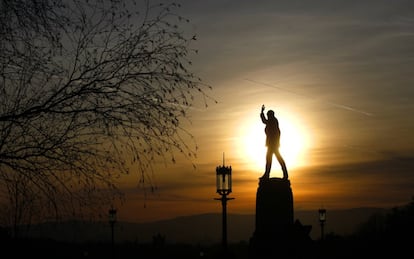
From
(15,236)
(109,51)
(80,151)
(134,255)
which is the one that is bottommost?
(134,255)

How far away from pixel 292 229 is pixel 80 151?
1757 centimetres

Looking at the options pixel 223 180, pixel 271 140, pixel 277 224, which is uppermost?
pixel 271 140

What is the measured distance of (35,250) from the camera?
32.6 feet

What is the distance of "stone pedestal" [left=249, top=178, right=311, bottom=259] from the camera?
78.0 ft

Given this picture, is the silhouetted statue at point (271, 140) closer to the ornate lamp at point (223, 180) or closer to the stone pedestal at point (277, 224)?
the stone pedestal at point (277, 224)

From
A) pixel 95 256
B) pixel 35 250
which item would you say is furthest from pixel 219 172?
pixel 95 256

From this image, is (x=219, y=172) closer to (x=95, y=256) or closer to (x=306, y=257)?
(x=306, y=257)

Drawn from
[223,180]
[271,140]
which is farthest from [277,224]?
[223,180]

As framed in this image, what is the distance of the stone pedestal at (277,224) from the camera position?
78.0 ft

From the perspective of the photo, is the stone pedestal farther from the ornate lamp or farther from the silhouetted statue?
the ornate lamp

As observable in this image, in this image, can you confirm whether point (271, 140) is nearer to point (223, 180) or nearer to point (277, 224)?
point (277, 224)

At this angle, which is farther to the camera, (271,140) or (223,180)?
(271,140)

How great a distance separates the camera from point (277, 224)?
78.4 ft

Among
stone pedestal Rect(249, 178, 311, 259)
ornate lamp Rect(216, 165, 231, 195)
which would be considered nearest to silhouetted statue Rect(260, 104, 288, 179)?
stone pedestal Rect(249, 178, 311, 259)
